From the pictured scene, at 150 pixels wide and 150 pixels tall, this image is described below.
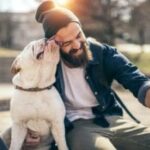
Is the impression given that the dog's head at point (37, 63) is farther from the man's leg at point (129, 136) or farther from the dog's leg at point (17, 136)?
the man's leg at point (129, 136)

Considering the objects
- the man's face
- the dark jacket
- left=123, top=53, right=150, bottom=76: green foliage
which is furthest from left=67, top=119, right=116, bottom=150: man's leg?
left=123, top=53, right=150, bottom=76: green foliage

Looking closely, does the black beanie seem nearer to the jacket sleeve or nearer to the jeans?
the jacket sleeve

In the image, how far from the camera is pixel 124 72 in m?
4.13

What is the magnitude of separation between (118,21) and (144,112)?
54.0 ft

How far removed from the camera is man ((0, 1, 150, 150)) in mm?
3980

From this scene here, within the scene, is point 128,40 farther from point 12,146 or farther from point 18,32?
point 12,146

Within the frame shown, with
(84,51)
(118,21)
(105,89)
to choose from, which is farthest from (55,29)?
(118,21)

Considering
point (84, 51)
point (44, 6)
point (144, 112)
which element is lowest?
point (144, 112)

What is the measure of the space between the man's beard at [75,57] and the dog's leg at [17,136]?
21.4 inches

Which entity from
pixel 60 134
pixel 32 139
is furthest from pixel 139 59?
pixel 60 134

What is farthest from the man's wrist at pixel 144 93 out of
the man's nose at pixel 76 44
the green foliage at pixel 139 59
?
the green foliage at pixel 139 59

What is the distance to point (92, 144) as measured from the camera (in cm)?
388

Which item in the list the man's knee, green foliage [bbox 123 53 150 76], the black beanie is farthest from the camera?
green foliage [bbox 123 53 150 76]

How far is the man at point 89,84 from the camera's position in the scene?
3980 mm
